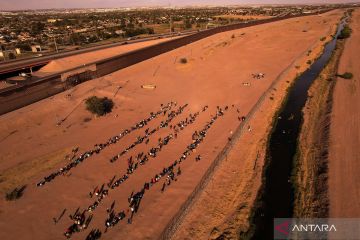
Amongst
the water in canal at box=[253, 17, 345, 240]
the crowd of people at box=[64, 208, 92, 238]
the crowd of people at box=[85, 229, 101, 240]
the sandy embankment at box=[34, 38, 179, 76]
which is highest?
the sandy embankment at box=[34, 38, 179, 76]

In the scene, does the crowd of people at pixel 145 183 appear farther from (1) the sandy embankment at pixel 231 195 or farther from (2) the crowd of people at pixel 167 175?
(1) the sandy embankment at pixel 231 195

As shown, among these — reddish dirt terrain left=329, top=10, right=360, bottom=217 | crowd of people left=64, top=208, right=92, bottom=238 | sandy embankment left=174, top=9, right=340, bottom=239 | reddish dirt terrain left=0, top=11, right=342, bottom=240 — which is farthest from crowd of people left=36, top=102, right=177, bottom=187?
reddish dirt terrain left=329, top=10, right=360, bottom=217

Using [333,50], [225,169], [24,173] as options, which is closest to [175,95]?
[225,169]

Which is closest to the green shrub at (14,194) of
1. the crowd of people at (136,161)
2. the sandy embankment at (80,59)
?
the crowd of people at (136,161)

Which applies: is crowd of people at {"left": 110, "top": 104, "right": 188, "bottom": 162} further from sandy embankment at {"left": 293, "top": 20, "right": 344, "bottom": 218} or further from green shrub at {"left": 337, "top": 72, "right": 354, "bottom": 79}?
green shrub at {"left": 337, "top": 72, "right": 354, "bottom": 79}

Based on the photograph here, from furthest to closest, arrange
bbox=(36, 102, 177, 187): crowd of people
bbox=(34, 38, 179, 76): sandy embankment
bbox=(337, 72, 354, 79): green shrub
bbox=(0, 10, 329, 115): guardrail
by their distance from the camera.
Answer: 1. bbox=(34, 38, 179, 76): sandy embankment
2. bbox=(337, 72, 354, 79): green shrub
3. bbox=(0, 10, 329, 115): guardrail
4. bbox=(36, 102, 177, 187): crowd of people

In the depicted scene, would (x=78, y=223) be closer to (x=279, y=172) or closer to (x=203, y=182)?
(x=203, y=182)
